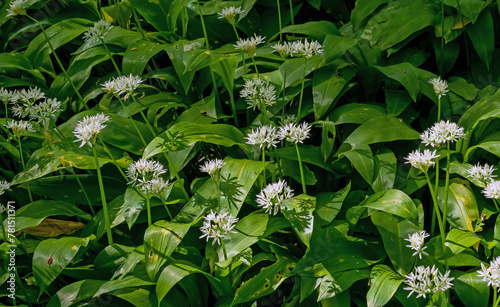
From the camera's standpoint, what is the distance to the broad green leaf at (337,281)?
194 cm

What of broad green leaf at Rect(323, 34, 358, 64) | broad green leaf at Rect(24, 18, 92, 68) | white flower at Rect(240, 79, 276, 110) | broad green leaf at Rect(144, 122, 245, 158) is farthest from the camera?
broad green leaf at Rect(24, 18, 92, 68)

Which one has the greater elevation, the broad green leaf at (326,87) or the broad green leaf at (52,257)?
the broad green leaf at (326,87)

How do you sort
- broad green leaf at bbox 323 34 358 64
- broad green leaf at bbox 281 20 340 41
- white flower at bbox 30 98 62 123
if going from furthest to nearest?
broad green leaf at bbox 281 20 340 41, broad green leaf at bbox 323 34 358 64, white flower at bbox 30 98 62 123

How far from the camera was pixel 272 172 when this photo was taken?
2385 millimetres

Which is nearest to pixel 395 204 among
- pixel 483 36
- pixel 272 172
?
pixel 272 172

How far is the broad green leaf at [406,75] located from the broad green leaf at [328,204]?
0.61 m

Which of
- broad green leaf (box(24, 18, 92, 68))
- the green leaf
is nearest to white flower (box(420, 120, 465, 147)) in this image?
the green leaf

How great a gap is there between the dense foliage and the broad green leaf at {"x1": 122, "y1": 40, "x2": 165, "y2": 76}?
0.04 ft

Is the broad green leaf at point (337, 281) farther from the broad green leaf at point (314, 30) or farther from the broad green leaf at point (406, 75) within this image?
the broad green leaf at point (314, 30)

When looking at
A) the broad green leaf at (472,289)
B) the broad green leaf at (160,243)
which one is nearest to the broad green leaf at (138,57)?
the broad green leaf at (160,243)

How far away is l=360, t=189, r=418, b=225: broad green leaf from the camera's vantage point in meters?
2.05

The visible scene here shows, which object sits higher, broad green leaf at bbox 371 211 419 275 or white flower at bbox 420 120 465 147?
white flower at bbox 420 120 465 147

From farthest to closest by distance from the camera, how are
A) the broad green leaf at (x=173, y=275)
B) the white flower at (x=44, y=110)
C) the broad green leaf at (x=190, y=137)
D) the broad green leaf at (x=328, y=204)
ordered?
the white flower at (x=44, y=110)
the broad green leaf at (x=190, y=137)
the broad green leaf at (x=328, y=204)
the broad green leaf at (x=173, y=275)

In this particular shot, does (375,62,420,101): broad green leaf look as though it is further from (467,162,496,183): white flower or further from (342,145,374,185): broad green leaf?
(467,162,496,183): white flower
